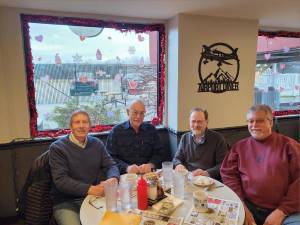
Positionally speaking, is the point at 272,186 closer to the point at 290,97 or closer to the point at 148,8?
the point at 148,8

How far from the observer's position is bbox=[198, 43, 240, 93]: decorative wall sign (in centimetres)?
301

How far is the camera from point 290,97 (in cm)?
412

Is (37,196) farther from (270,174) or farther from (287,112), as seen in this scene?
(287,112)

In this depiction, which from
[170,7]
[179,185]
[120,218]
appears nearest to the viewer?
[120,218]

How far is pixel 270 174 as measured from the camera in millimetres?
1645

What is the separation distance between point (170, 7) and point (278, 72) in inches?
93.5

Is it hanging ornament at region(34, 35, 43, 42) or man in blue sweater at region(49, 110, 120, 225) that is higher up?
hanging ornament at region(34, 35, 43, 42)

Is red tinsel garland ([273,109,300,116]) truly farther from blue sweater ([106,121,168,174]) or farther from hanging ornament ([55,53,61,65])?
hanging ornament ([55,53,61,65])

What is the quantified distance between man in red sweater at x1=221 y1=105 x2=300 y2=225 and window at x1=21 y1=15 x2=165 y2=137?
61.5 inches

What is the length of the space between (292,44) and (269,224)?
3.38m

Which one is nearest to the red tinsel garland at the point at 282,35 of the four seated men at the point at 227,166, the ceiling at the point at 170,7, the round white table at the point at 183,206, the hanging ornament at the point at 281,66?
the hanging ornament at the point at 281,66

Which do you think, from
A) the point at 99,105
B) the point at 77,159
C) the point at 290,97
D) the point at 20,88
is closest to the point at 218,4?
the point at 99,105

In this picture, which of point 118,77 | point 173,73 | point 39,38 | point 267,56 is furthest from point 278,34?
point 39,38

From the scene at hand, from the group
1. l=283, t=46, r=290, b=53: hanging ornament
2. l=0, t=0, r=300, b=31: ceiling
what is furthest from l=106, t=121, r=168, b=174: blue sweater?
l=283, t=46, r=290, b=53: hanging ornament
